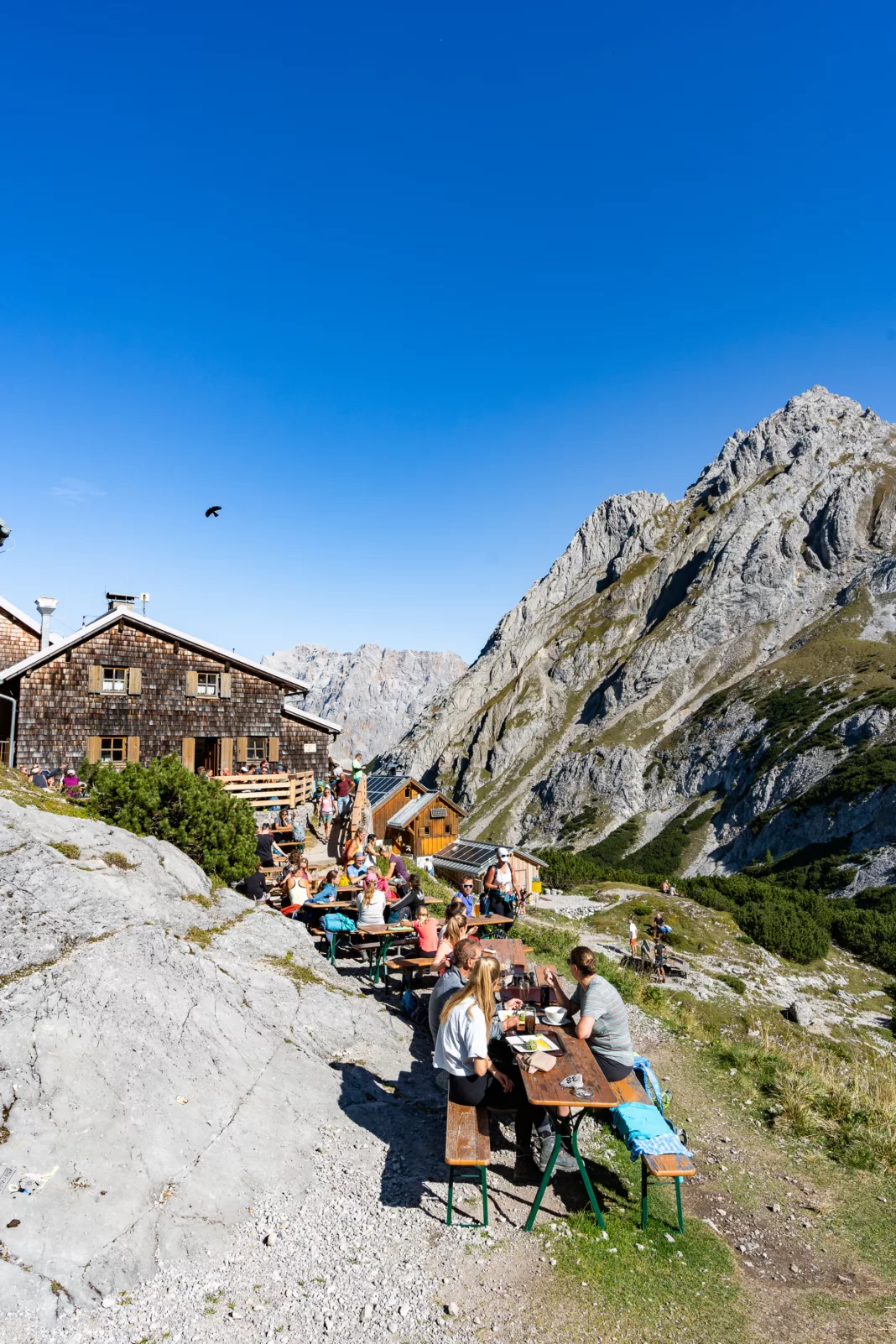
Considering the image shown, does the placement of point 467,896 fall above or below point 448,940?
below

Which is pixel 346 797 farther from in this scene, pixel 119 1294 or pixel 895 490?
pixel 895 490

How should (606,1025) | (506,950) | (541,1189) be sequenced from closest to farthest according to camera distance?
(541,1189)
(606,1025)
(506,950)

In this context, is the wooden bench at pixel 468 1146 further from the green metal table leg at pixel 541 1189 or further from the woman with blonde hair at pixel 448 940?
the woman with blonde hair at pixel 448 940

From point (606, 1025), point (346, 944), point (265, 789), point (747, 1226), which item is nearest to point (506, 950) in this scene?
point (346, 944)

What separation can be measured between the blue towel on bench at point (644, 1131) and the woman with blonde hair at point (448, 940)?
11.0 ft

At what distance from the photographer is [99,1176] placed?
223 inches

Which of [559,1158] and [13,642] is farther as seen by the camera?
[13,642]

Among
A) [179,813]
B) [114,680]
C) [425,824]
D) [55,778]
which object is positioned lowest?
[425,824]

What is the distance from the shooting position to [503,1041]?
7.96m

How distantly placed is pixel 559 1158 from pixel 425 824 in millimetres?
35000

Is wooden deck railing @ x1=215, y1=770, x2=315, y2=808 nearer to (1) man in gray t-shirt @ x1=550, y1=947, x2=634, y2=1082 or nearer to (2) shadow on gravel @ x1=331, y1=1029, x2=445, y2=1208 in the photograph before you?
(2) shadow on gravel @ x1=331, y1=1029, x2=445, y2=1208

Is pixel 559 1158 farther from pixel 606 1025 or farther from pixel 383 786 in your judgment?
pixel 383 786

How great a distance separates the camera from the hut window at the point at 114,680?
26469 millimetres

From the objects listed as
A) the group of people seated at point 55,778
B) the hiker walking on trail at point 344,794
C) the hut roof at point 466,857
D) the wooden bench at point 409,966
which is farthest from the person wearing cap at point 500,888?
the hut roof at point 466,857
